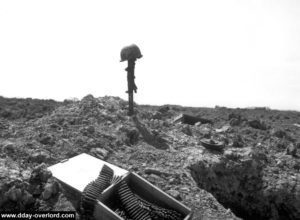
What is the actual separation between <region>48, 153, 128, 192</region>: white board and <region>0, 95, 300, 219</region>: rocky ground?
28 centimetres

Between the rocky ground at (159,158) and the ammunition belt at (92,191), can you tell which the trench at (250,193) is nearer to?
the rocky ground at (159,158)

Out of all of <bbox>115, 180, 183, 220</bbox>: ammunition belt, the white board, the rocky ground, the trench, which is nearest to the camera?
<bbox>115, 180, 183, 220</bbox>: ammunition belt

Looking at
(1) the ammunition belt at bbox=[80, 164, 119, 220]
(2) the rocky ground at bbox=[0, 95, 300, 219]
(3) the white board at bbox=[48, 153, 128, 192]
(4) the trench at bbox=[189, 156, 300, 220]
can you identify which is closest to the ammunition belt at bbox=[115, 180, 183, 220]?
(1) the ammunition belt at bbox=[80, 164, 119, 220]

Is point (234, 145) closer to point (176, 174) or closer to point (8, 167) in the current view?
point (176, 174)

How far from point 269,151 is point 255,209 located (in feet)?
8.86

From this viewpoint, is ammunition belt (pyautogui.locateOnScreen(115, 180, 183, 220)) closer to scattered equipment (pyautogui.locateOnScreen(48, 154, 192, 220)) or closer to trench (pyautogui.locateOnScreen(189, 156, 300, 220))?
scattered equipment (pyautogui.locateOnScreen(48, 154, 192, 220))

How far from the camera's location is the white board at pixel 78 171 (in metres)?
6.36

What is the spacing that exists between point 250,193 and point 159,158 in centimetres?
376

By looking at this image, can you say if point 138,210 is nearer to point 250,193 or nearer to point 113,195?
point 113,195

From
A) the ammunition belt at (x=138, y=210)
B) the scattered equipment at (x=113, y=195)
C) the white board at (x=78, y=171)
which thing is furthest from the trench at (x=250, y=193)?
the white board at (x=78, y=171)

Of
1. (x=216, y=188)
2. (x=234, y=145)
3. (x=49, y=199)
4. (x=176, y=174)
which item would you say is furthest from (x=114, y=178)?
(x=234, y=145)

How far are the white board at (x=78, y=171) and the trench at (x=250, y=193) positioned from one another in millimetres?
4411

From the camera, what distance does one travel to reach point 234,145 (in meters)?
11.3

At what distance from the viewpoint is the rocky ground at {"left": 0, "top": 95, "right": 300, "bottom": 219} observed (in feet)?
21.2
